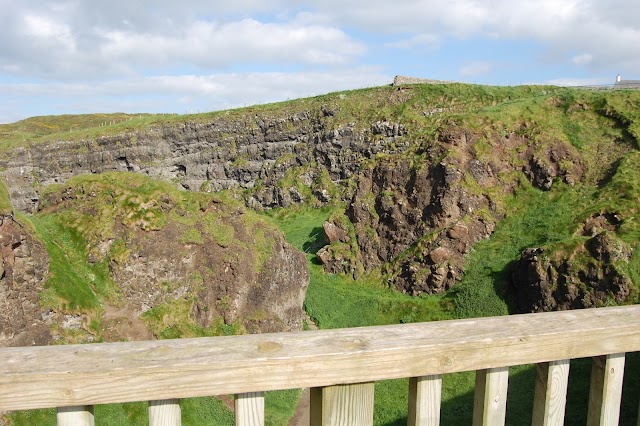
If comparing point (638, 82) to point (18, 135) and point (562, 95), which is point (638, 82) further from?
point (18, 135)

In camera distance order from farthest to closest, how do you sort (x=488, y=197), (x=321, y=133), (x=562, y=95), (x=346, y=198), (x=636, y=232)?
(x=321, y=133) → (x=346, y=198) → (x=562, y=95) → (x=488, y=197) → (x=636, y=232)

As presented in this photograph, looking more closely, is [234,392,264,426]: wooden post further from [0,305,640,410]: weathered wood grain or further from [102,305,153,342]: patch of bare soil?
[102,305,153,342]: patch of bare soil

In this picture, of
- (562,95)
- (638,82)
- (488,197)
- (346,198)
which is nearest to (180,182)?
(346,198)

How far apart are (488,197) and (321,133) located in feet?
60.7

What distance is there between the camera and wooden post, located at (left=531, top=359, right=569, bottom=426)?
2.98 m

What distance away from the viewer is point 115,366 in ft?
8.00

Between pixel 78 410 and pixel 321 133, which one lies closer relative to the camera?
pixel 78 410

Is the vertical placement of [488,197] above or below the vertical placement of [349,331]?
below

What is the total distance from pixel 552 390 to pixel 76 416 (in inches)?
107

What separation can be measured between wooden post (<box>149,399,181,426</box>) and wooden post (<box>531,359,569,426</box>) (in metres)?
2.14

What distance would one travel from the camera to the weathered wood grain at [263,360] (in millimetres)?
2400

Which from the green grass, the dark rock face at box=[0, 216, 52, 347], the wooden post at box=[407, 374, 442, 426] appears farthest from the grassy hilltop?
the wooden post at box=[407, 374, 442, 426]

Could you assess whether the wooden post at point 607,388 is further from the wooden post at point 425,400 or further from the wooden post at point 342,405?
the wooden post at point 342,405

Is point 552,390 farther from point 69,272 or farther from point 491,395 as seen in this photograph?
point 69,272
